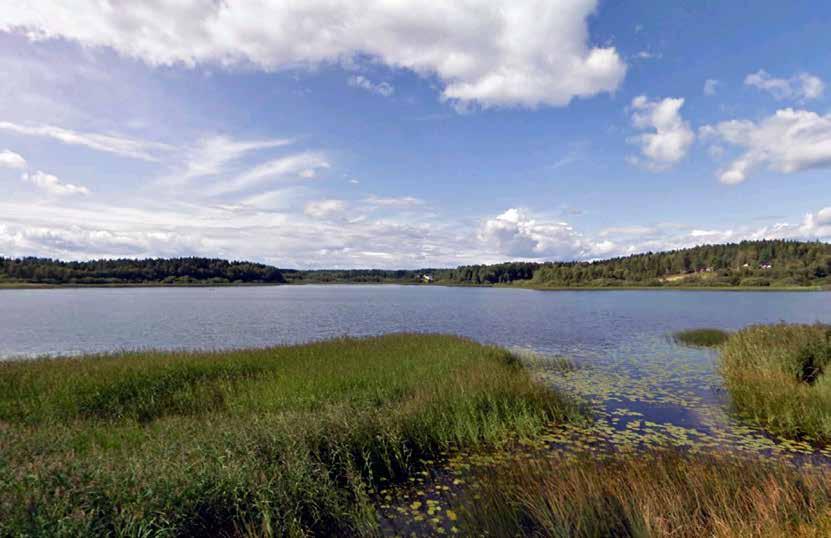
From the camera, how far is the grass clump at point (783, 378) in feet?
35.3

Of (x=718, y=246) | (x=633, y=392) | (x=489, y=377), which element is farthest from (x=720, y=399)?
(x=718, y=246)

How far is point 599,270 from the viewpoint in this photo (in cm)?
16750

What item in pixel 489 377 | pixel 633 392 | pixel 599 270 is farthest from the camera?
pixel 599 270

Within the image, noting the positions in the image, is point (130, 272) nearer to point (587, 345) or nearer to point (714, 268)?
point (587, 345)

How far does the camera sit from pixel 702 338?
29.3 meters

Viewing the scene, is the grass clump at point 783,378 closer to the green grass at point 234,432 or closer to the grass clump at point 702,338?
the green grass at point 234,432

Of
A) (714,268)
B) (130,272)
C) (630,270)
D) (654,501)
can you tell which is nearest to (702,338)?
(654,501)

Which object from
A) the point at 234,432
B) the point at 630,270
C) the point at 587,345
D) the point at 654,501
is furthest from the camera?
the point at 630,270

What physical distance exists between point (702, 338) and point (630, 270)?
150m

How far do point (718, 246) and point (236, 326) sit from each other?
650 ft

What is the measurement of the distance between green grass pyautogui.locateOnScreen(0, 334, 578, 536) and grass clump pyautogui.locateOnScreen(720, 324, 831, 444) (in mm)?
5587

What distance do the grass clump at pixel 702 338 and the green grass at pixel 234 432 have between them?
58.0 ft

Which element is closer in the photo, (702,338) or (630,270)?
(702,338)

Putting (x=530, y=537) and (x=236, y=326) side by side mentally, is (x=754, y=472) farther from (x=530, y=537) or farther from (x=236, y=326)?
(x=236, y=326)
